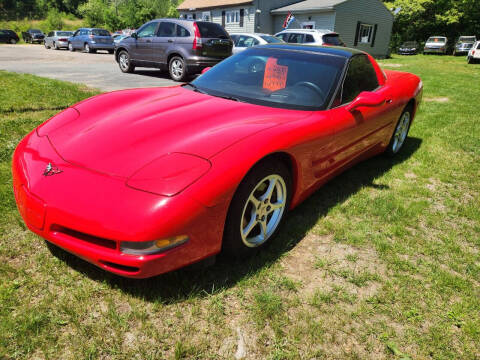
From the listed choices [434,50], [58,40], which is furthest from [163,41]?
[434,50]

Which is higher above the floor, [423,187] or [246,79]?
[246,79]

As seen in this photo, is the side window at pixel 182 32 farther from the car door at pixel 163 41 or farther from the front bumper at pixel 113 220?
the front bumper at pixel 113 220

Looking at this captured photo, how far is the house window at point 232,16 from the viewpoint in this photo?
27.0 m

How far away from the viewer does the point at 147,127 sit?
222 cm

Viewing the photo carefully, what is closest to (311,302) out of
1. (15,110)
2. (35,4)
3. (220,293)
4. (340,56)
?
(220,293)

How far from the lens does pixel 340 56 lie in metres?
3.12

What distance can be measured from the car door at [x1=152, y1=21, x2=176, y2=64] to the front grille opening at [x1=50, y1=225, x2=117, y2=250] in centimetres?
840

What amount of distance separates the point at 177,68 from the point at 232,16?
2096cm

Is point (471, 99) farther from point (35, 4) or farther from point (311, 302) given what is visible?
point (35, 4)

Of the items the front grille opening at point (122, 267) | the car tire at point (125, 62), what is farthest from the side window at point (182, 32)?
the front grille opening at point (122, 267)

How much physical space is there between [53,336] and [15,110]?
180 inches

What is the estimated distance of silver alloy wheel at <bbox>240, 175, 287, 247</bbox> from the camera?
7.09ft

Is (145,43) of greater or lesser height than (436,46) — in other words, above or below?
below

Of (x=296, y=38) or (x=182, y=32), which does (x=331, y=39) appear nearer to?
(x=296, y=38)
